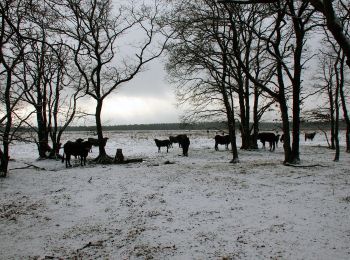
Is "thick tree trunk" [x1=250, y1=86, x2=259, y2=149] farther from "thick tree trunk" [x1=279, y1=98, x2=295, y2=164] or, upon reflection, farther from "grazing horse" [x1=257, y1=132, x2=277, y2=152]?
"thick tree trunk" [x1=279, y1=98, x2=295, y2=164]

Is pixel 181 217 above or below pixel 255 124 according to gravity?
below

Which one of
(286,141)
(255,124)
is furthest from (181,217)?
(255,124)

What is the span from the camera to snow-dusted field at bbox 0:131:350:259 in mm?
6504

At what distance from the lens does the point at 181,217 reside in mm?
8414

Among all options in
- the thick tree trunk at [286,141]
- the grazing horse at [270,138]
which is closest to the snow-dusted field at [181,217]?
the thick tree trunk at [286,141]

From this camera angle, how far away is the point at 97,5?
2066 cm

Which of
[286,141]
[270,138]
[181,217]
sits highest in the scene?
[286,141]

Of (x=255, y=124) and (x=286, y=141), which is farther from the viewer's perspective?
(x=255, y=124)

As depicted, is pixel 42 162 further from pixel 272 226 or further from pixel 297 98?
pixel 272 226

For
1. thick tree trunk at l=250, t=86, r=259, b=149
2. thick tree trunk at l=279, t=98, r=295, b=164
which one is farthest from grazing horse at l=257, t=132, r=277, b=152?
thick tree trunk at l=279, t=98, r=295, b=164

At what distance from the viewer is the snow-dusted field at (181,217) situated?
650 centimetres

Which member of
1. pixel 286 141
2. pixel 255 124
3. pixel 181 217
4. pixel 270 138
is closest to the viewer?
pixel 181 217

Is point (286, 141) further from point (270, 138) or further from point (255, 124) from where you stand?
point (255, 124)

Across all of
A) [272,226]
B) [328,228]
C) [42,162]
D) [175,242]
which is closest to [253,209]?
[272,226]
